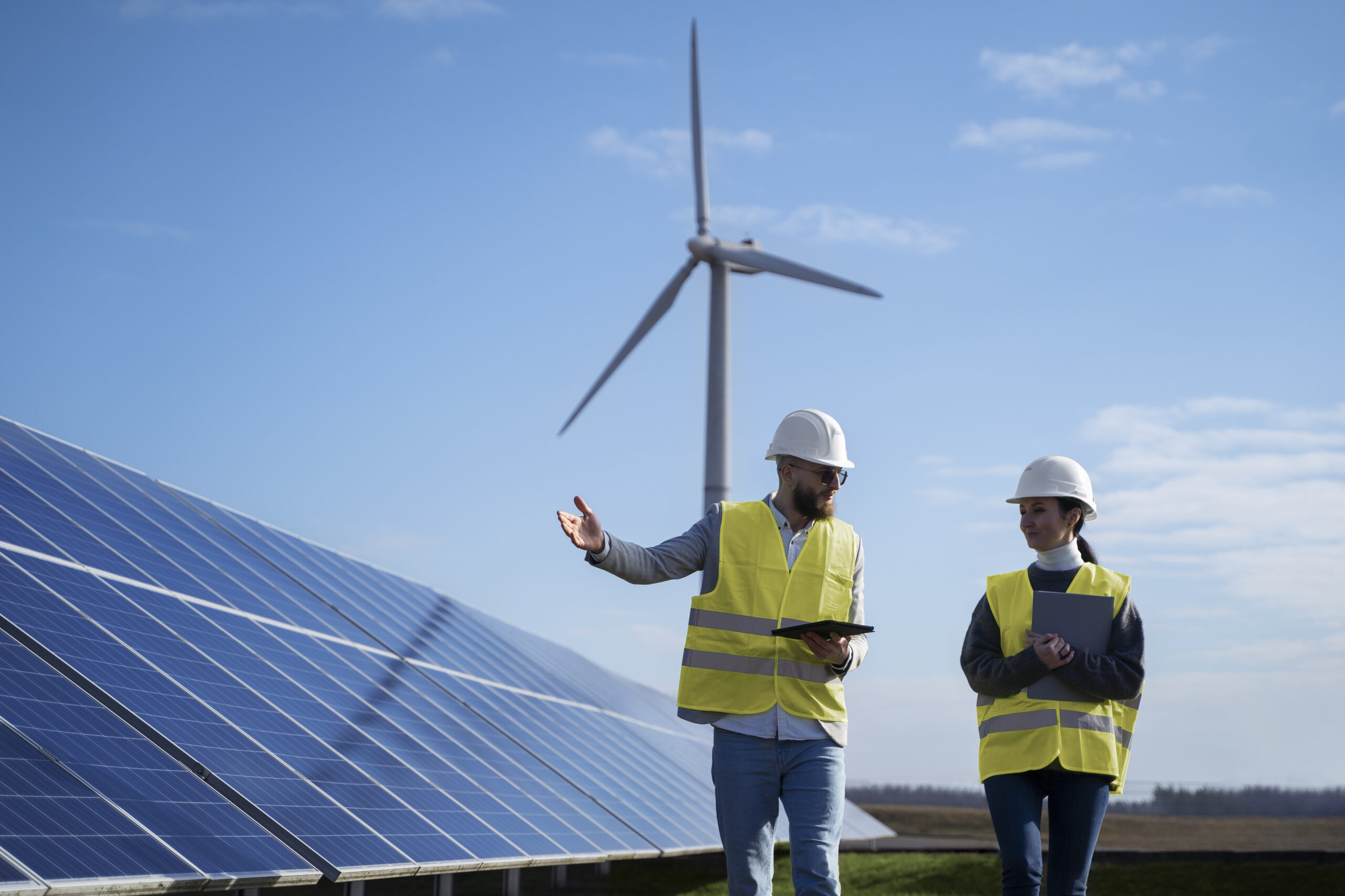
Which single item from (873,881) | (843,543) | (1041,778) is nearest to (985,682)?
(1041,778)

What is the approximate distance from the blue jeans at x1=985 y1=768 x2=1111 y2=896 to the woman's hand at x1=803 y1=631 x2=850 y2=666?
1.07m

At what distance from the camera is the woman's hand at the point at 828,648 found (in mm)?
6348

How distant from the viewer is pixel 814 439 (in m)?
6.72

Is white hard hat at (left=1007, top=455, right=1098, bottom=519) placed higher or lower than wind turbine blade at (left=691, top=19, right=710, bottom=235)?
lower

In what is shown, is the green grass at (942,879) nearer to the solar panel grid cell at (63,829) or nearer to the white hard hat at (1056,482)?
the solar panel grid cell at (63,829)

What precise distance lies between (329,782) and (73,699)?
2.16 m

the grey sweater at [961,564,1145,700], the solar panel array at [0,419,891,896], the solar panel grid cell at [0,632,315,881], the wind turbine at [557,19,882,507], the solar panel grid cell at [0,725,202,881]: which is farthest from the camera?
the wind turbine at [557,19,882,507]

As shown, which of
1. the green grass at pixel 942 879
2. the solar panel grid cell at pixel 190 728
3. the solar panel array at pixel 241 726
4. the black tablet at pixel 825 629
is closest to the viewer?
the black tablet at pixel 825 629

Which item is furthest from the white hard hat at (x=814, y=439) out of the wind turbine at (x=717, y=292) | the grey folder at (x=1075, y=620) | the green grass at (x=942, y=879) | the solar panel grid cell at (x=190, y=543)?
the wind turbine at (x=717, y=292)

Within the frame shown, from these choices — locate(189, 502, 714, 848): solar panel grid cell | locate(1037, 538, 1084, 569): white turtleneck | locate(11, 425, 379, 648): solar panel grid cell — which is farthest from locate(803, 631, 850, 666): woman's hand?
locate(189, 502, 714, 848): solar panel grid cell

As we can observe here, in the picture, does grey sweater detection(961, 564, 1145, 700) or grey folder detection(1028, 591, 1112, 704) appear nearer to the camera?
grey sweater detection(961, 564, 1145, 700)

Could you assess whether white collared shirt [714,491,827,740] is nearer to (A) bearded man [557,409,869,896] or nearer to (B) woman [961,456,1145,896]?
(A) bearded man [557,409,869,896]

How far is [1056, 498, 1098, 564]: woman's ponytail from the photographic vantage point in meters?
6.91

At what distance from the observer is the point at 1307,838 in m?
32.5
